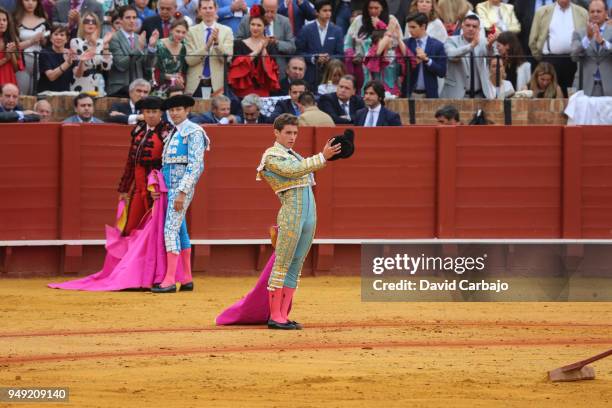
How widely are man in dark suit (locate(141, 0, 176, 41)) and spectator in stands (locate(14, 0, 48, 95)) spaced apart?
96 cm

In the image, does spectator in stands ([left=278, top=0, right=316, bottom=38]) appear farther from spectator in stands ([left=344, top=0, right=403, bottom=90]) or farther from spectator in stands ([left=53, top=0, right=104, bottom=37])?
spectator in stands ([left=53, top=0, right=104, bottom=37])

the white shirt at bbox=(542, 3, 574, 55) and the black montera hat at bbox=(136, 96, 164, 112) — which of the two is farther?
the white shirt at bbox=(542, 3, 574, 55)

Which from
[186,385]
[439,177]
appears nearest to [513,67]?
[439,177]

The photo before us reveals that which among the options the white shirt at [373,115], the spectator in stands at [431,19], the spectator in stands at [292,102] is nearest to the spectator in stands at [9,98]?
the spectator in stands at [292,102]

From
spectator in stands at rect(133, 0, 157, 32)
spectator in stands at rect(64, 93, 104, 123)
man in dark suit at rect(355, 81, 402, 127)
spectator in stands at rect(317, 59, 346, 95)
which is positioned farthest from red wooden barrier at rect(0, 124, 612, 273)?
spectator in stands at rect(133, 0, 157, 32)

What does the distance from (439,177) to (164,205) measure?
3090 mm

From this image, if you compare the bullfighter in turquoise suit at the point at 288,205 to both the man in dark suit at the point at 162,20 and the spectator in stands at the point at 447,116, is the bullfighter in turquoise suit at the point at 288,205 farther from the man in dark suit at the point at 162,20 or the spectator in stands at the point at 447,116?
the man in dark suit at the point at 162,20

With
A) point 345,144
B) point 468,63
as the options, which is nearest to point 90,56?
point 468,63

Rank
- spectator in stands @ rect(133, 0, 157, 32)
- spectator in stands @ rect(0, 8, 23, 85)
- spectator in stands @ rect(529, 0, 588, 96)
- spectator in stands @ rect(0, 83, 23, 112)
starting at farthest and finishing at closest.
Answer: spectator in stands @ rect(529, 0, 588, 96) < spectator in stands @ rect(133, 0, 157, 32) < spectator in stands @ rect(0, 8, 23, 85) < spectator in stands @ rect(0, 83, 23, 112)

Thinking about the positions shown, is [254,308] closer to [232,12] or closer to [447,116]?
[447,116]

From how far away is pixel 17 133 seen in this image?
463 inches

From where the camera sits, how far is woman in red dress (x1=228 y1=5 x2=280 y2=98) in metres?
12.8

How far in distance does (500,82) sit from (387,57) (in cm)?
127

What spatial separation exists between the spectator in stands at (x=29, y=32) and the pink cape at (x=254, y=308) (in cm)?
483
